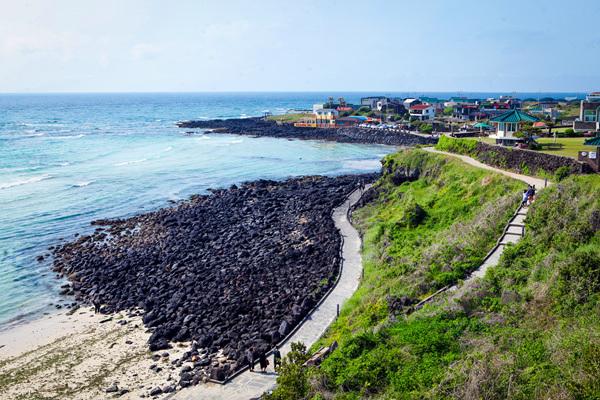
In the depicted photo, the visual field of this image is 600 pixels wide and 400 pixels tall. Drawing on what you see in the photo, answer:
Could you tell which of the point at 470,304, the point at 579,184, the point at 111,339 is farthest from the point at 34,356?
the point at 579,184

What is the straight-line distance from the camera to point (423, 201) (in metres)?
34.2

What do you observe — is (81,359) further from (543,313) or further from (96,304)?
(543,313)

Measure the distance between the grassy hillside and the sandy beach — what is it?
731 cm

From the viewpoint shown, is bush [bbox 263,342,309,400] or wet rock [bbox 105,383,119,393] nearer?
bush [bbox 263,342,309,400]

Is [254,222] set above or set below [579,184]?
below

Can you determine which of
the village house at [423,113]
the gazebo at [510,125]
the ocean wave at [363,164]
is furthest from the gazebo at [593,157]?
the village house at [423,113]

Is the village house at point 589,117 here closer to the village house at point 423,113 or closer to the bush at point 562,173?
the bush at point 562,173

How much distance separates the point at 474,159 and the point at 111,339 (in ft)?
89.6

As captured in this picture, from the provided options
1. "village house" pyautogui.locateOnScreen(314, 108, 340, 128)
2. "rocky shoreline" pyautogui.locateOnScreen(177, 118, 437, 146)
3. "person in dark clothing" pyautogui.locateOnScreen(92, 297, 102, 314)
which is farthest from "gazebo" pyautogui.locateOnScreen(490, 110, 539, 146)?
"village house" pyautogui.locateOnScreen(314, 108, 340, 128)

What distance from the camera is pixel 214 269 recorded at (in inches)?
1173

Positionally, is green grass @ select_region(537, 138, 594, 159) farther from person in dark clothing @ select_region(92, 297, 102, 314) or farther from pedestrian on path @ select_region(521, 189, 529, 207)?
person in dark clothing @ select_region(92, 297, 102, 314)

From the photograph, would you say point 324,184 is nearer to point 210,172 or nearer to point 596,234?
point 210,172

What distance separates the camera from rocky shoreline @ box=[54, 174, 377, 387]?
2181 cm

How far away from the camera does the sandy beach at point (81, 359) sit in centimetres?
1906
